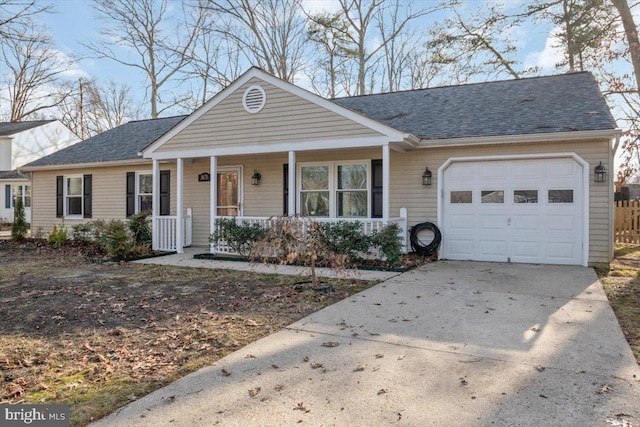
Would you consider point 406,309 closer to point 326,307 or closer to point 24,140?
point 326,307

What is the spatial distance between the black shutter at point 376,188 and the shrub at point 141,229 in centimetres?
625

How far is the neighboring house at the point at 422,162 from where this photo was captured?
855 cm

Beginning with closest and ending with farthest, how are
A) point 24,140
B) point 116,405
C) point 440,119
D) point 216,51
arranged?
1. point 116,405
2. point 440,119
3. point 216,51
4. point 24,140

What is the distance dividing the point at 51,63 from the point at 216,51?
8343 mm

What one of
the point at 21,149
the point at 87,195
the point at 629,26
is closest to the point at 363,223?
the point at 87,195

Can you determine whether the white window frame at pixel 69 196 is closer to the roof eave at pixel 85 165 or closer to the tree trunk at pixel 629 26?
the roof eave at pixel 85 165

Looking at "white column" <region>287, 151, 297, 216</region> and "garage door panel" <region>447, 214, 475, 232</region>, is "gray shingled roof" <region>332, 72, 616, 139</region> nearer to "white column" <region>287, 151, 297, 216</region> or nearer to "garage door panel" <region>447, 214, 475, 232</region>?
"garage door panel" <region>447, 214, 475, 232</region>

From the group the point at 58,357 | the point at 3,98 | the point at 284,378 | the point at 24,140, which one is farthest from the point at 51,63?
the point at 284,378

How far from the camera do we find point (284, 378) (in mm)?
3240

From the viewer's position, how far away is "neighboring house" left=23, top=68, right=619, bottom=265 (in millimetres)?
8555

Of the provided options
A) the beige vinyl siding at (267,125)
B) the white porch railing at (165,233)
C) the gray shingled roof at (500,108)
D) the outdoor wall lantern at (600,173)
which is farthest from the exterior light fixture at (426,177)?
the white porch railing at (165,233)

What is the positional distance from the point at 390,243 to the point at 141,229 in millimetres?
7111

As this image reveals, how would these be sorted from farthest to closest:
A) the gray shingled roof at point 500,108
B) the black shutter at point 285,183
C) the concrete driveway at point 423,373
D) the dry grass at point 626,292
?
the black shutter at point 285,183 → the gray shingled roof at point 500,108 → the dry grass at point 626,292 → the concrete driveway at point 423,373

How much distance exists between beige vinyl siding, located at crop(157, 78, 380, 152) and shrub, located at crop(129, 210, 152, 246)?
2199mm
